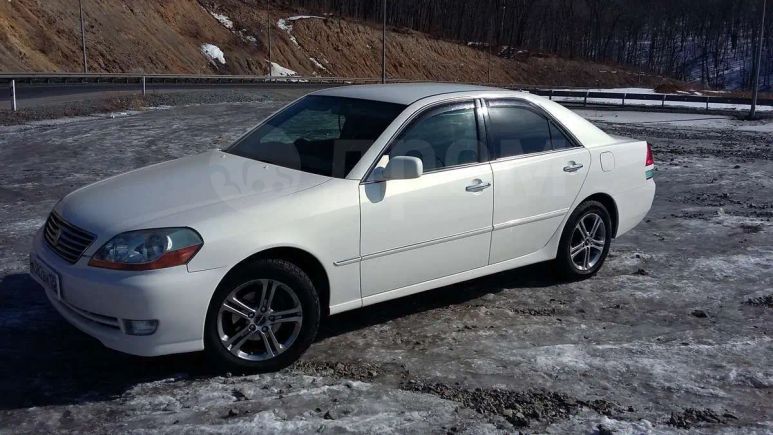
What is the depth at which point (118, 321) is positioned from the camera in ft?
13.6

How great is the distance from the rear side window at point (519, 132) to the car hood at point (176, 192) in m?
1.53

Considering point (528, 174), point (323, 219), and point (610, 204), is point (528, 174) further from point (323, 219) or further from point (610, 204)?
point (323, 219)

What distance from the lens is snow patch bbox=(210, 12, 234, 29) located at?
206ft

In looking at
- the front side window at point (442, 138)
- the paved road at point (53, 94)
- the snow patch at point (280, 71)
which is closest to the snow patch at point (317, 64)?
the snow patch at point (280, 71)

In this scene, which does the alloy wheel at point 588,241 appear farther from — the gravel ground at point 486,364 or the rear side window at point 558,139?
the rear side window at point 558,139

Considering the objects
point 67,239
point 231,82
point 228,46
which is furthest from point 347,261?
point 228,46

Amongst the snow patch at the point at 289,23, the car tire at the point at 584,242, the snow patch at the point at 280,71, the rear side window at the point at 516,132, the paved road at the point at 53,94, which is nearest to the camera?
the rear side window at the point at 516,132

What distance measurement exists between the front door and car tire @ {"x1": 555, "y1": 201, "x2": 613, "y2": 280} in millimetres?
1001

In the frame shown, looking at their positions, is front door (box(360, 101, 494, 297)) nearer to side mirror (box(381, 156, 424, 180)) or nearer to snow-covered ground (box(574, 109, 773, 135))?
side mirror (box(381, 156, 424, 180))

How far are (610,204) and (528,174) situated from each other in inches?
47.6

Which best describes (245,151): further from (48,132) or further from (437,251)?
(48,132)

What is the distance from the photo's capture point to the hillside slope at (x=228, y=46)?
44.2 metres

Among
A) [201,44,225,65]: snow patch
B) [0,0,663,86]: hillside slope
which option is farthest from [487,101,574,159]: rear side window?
[201,44,225,65]: snow patch

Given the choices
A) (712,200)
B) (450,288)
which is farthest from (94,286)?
(712,200)
